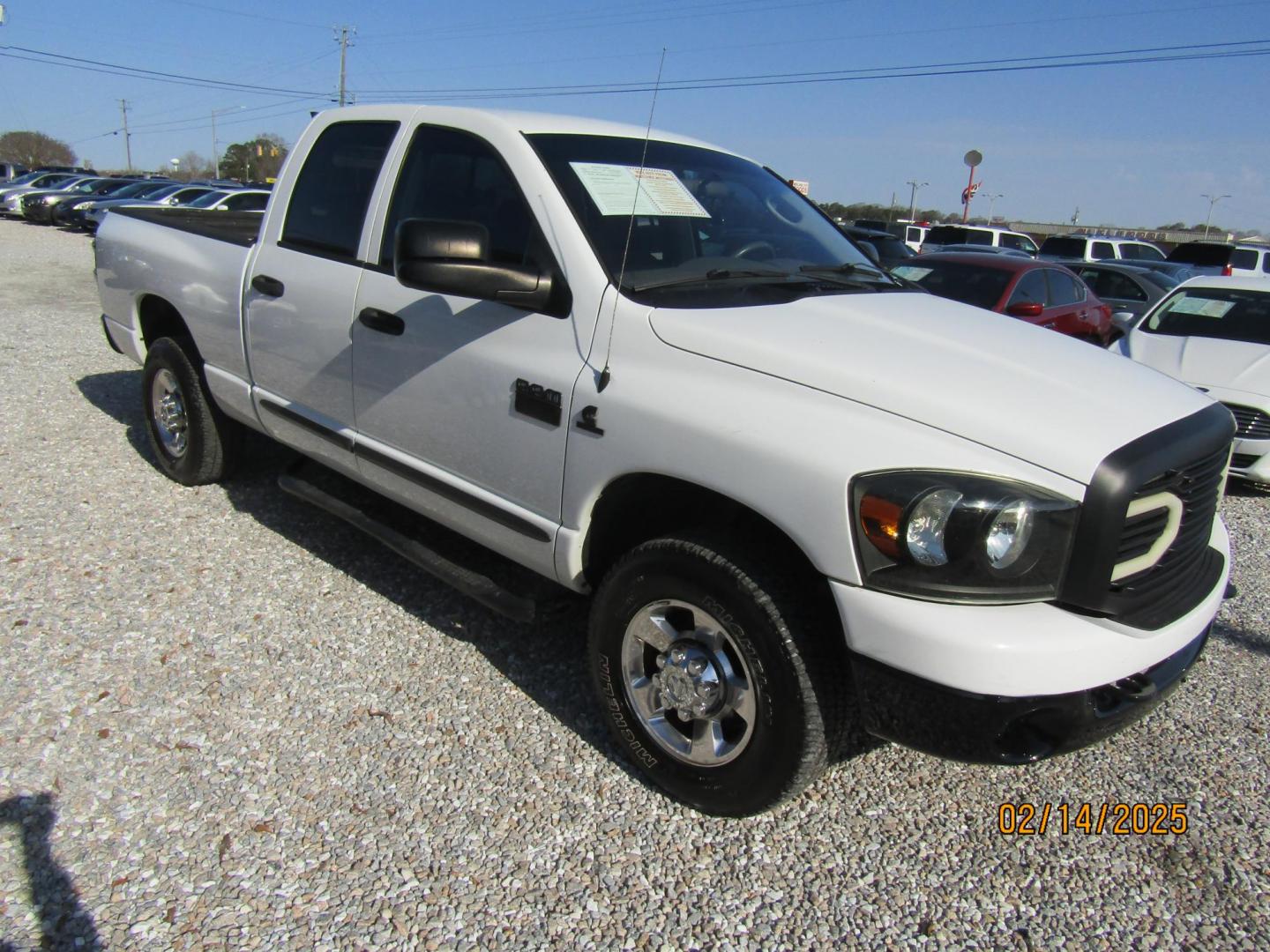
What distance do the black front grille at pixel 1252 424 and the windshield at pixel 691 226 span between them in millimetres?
4080

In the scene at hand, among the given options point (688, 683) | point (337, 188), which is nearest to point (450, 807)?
point (688, 683)

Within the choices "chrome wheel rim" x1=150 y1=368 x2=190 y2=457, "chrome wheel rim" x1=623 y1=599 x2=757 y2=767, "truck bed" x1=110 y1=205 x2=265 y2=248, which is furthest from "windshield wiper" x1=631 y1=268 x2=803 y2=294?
"chrome wheel rim" x1=150 y1=368 x2=190 y2=457

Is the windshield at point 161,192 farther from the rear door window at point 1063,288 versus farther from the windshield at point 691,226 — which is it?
the windshield at point 691,226

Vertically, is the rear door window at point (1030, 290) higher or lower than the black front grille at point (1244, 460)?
higher

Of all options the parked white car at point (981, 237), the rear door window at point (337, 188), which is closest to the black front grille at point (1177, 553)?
the rear door window at point (337, 188)

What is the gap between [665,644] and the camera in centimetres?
268

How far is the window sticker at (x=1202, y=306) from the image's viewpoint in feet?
25.0

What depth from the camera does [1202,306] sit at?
305 inches

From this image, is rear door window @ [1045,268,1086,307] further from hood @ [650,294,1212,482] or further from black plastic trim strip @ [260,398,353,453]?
black plastic trim strip @ [260,398,353,453]

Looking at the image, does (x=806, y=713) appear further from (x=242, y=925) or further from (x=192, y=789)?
(x=192, y=789)

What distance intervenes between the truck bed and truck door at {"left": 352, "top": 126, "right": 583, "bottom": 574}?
1257 millimetres

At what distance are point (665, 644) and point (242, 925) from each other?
1269mm

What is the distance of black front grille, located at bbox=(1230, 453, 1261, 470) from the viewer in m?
6.25
